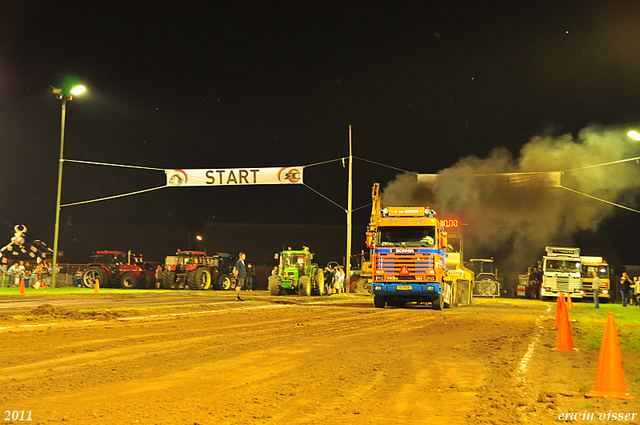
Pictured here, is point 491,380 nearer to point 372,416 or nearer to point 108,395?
point 372,416

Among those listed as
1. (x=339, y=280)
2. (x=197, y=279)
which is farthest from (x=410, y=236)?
→ (x=197, y=279)

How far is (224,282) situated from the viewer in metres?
38.3

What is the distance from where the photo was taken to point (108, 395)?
19.4 feet

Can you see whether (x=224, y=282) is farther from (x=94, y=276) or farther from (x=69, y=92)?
(x=69, y=92)

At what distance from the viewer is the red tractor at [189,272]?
35.3m

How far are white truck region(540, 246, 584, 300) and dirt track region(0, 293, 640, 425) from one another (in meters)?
24.0

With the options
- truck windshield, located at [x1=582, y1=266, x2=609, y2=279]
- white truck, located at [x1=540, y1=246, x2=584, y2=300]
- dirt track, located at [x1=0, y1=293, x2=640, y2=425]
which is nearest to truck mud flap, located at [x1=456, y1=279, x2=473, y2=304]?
white truck, located at [x1=540, y1=246, x2=584, y2=300]

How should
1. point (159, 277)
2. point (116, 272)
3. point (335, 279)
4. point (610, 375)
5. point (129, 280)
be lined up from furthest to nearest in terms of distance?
point (335, 279)
point (159, 277)
point (129, 280)
point (116, 272)
point (610, 375)

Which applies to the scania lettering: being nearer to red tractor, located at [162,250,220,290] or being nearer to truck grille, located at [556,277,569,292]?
truck grille, located at [556,277,569,292]

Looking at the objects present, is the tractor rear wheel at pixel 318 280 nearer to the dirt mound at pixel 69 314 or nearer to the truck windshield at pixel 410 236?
the truck windshield at pixel 410 236

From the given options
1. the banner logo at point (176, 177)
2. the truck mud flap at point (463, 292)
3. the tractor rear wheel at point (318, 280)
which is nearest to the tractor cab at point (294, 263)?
the tractor rear wheel at point (318, 280)

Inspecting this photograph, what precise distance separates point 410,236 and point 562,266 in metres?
18.9

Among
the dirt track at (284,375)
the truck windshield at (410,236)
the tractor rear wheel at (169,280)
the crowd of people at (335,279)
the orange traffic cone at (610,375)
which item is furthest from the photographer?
the crowd of people at (335,279)

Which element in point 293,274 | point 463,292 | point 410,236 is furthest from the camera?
point 293,274
